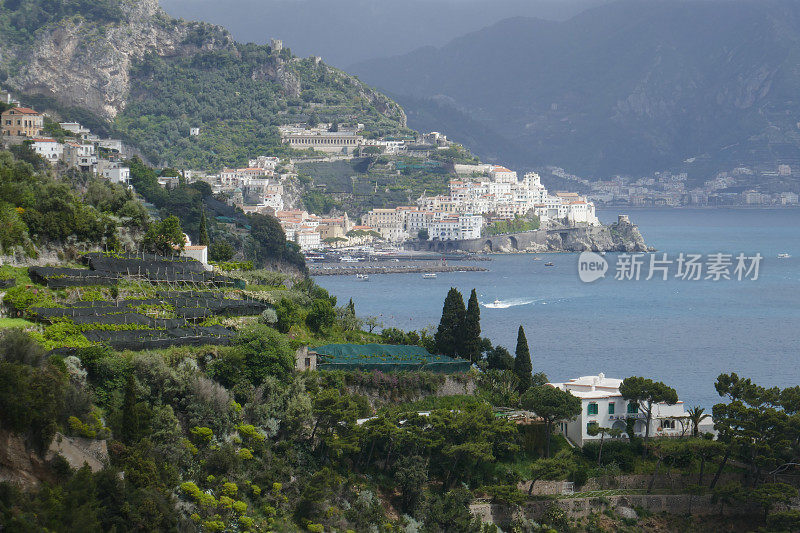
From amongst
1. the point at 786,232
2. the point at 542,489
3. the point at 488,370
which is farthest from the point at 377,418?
the point at 786,232

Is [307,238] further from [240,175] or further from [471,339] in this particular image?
[471,339]

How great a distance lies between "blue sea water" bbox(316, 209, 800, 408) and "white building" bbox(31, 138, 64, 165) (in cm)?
1860

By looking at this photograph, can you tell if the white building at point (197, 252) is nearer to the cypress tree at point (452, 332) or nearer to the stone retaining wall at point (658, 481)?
the cypress tree at point (452, 332)

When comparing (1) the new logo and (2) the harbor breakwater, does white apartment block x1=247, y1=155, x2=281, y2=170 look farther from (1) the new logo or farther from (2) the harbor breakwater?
(1) the new logo

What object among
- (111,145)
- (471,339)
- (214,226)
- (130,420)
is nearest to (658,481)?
(471,339)

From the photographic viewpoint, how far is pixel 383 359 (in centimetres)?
3133

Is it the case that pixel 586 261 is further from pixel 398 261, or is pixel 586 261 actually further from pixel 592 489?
pixel 592 489

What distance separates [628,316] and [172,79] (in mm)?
85075

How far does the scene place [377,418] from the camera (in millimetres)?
28094

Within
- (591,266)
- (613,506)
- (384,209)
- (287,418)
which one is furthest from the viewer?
(384,209)

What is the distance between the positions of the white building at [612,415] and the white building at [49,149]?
98.9 feet

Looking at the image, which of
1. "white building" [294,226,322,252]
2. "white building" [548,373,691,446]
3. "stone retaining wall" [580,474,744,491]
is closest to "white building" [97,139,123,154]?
"white building" [294,226,322,252]

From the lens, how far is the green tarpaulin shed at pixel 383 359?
3031cm

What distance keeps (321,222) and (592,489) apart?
88.2 metres
